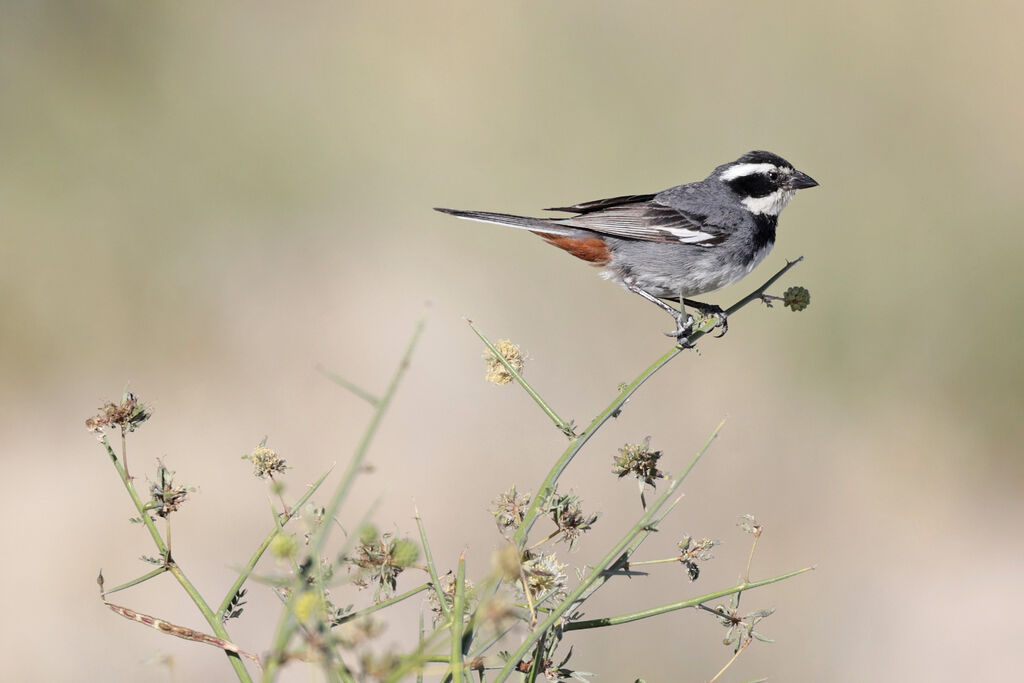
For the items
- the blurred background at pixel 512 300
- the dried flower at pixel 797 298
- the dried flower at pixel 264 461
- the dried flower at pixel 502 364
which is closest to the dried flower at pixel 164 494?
the dried flower at pixel 264 461

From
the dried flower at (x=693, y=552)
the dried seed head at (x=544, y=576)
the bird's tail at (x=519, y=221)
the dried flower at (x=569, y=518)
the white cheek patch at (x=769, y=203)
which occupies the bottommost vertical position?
the dried seed head at (x=544, y=576)

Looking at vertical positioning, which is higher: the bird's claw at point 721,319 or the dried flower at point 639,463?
the bird's claw at point 721,319

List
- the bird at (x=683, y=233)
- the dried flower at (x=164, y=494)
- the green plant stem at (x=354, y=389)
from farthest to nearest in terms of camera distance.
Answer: the bird at (x=683, y=233), the dried flower at (x=164, y=494), the green plant stem at (x=354, y=389)

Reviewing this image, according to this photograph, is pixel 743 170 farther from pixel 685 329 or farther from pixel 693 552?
pixel 693 552

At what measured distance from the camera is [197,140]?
336 inches

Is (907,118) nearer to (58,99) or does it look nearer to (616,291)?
(616,291)

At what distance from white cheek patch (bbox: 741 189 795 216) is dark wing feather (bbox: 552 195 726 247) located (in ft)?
0.95

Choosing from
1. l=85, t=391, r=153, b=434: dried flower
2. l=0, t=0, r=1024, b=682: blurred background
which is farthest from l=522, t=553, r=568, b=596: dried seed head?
l=0, t=0, r=1024, b=682: blurred background

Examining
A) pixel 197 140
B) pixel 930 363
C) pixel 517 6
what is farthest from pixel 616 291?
pixel 197 140

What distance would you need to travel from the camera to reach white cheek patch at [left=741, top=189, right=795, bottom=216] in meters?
5.03

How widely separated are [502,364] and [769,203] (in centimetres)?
349

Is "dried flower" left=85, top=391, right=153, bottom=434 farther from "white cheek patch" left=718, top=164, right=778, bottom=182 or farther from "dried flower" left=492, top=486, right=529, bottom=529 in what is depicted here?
"white cheek patch" left=718, top=164, right=778, bottom=182

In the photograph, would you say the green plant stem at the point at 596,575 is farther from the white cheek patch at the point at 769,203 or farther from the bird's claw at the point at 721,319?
the white cheek patch at the point at 769,203

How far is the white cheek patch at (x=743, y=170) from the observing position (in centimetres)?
503
